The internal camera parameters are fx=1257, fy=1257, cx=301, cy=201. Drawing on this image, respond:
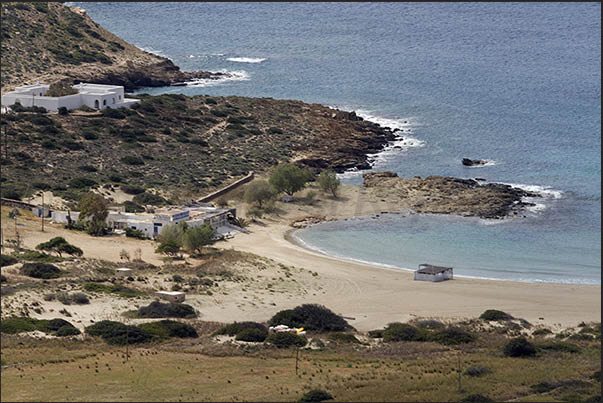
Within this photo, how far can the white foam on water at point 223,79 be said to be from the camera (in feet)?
378

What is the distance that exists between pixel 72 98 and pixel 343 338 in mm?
45969

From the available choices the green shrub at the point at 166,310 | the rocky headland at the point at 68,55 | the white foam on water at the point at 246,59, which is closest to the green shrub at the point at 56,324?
the green shrub at the point at 166,310

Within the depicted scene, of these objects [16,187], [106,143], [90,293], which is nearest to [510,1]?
[106,143]

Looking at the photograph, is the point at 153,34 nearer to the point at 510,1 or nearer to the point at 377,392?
the point at 510,1

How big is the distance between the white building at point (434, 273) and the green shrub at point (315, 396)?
2080cm

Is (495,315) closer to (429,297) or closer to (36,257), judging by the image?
(429,297)

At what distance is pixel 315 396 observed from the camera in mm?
41281

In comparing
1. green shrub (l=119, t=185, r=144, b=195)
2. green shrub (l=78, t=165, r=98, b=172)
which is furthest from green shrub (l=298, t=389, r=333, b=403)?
green shrub (l=78, t=165, r=98, b=172)

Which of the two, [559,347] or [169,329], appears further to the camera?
[169,329]

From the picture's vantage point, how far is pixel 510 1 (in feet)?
591

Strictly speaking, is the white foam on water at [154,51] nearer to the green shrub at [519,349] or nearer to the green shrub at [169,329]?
the green shrub at [169,329]

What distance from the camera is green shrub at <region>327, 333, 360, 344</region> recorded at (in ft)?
163

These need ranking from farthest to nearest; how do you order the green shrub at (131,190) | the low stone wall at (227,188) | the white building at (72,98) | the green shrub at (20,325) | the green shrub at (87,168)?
the white building at (72,98)
the green shrub at (87,168)
the low stone wall at (227,188)
the green shrub at (131,190)
the green shrub at (20,325)

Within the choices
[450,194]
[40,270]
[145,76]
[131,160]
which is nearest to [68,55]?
[145,76]
